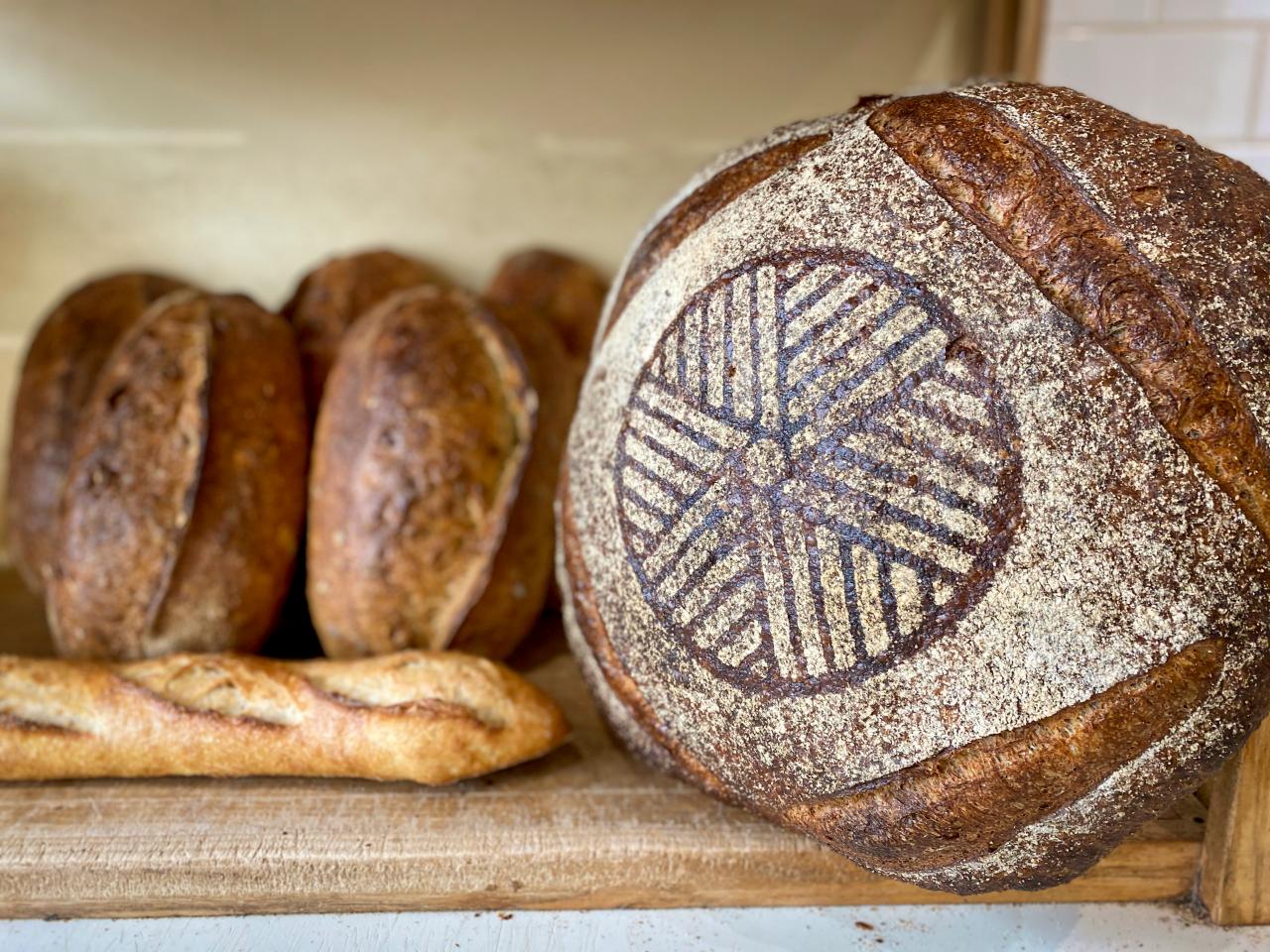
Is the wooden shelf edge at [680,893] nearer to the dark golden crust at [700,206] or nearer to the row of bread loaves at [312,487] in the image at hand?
the row of bread loaves at [312,487]

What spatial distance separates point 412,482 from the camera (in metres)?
1.25

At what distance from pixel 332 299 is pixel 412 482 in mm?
487

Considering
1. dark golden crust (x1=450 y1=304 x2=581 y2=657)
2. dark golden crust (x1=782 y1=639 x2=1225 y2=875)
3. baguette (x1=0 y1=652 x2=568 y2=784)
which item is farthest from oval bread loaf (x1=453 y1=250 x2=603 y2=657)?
dark golden crust (x1=782 y1=639 x2=1225 y2=875)

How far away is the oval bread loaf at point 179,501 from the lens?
1.22m

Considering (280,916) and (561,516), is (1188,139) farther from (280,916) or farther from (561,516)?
(280,916)

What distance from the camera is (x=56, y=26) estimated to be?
1.60m

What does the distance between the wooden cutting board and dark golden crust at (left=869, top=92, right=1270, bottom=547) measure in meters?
0.43

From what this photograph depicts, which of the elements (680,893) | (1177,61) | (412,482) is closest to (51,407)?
(412,482)

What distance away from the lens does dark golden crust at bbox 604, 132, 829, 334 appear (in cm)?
92

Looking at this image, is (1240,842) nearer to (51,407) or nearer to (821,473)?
(821,473)

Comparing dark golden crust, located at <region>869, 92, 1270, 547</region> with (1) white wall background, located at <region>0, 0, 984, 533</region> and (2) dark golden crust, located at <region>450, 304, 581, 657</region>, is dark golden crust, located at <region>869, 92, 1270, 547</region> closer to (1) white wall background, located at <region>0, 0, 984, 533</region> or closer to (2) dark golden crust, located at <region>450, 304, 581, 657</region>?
(2) dark golden crust, located at <region>450, 304, 581, 657</region>

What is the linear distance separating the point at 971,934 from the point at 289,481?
Result: 3.22ft

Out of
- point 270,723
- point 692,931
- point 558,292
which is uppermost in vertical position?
point 558,292

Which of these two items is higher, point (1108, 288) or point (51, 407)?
point (1108, 288)
